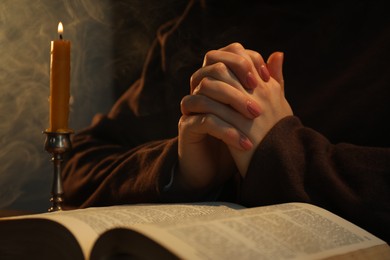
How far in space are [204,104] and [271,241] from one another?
0.34 metres

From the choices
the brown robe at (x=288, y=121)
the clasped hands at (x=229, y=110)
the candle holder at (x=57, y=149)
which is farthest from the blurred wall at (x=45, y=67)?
the clasped hands at (x=229, y=110)

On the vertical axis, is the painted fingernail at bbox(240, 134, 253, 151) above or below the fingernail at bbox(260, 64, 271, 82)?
below

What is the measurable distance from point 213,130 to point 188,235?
1.11 feet

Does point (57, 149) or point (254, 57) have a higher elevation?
point (254, 57)

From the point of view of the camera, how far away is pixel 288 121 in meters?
0.86

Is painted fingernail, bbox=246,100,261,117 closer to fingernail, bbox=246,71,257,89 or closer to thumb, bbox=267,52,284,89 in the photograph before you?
fingernail, bbox=246,71,257,89

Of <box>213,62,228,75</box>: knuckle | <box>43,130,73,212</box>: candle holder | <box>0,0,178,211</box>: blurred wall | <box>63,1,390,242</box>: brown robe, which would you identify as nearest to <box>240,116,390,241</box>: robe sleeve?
<box>63,1,390,242</box>: brown robe

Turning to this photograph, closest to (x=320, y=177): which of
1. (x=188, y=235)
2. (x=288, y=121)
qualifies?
(x=288, y=121)

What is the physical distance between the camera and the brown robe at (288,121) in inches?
31.9

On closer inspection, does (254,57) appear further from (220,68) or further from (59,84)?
(59,84)

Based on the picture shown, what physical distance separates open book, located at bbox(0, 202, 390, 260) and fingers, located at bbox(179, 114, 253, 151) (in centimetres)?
11

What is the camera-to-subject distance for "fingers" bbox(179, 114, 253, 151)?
0.83 meters

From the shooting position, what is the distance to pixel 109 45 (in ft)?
5.94

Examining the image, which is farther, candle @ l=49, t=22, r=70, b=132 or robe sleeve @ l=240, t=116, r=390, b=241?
candle @ l=49, t=22, r=70, b=132
